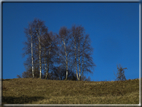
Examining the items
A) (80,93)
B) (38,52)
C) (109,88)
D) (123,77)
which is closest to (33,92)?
(80,93)

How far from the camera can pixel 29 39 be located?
20266mm

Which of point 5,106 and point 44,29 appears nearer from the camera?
point 5,106

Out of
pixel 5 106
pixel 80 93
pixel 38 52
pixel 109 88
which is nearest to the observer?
pixel 5 106

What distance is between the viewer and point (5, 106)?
8.16 meters

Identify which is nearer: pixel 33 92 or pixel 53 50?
pixel 33 92

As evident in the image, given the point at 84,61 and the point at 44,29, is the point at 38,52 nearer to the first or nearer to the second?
the point at 44,29

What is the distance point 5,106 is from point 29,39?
12973 millimetres

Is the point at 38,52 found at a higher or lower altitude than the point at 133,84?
higher

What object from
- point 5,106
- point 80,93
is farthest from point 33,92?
point 5,106

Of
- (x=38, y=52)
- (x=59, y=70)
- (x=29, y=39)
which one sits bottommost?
(x=59, y=70)

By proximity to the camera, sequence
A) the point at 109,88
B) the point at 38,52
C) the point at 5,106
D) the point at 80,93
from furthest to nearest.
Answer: the point at 38,52 < the point at 109,88 < the point at 80,93 < the point at 5,106

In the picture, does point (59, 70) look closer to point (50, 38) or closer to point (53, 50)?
point (53, 50)

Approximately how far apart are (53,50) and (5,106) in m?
12.9

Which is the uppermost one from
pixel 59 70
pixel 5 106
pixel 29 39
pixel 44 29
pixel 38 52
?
pixel 44 29
